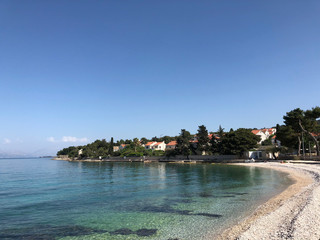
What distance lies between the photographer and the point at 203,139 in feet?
308

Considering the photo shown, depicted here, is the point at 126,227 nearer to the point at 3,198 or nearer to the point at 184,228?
the point at 184,228

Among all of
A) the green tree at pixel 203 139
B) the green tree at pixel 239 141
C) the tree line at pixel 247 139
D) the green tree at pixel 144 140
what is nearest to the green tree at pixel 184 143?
the tree line at pixel 247 139

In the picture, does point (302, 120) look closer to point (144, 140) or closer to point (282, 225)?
point (282, 225)

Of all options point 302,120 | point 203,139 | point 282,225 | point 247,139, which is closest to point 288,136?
point 302,120

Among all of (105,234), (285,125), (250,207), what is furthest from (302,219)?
(285,125)

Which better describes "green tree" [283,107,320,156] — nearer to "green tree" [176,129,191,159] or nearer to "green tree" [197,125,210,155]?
"green tree" [197,125,210,155]

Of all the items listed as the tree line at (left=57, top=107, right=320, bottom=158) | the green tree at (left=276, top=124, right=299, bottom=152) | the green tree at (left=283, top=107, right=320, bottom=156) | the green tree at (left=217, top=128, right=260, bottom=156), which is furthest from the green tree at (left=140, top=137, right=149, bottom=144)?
the green tree at (left=283, top=107, right=320, bottom=156)

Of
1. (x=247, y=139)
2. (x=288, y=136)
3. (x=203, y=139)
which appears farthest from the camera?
(x=203, y=139)

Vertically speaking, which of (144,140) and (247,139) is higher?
(144,140)

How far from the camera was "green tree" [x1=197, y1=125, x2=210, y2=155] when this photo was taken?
92.1m

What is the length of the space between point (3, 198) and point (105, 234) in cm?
1943

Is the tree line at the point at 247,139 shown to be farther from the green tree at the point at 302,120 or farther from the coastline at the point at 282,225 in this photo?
the coastline at the point at 282,225

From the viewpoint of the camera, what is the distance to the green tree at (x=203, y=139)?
9209 cm

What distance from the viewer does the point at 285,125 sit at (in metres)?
67.0
